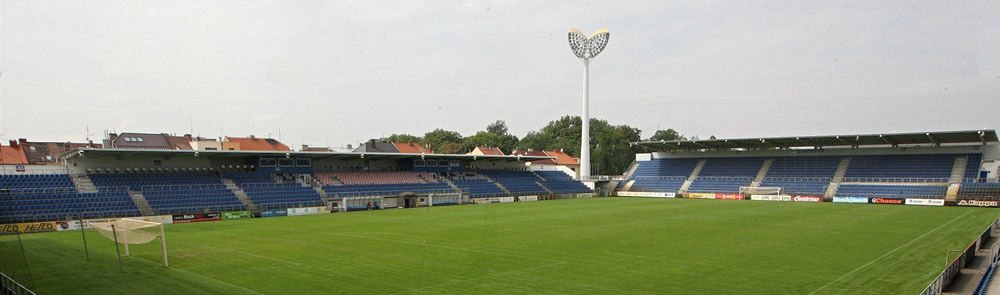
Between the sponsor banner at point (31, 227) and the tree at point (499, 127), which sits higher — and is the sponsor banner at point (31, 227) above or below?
below

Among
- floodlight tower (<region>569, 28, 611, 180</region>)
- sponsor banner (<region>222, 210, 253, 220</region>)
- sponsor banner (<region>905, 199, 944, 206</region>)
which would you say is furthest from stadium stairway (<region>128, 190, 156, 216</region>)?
sponsor banner (<region>905, 199, 944, 206</region>)

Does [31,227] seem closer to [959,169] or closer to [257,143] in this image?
[257,143]

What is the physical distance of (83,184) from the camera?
3319cm

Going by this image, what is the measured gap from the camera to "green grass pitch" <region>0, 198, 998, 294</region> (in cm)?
1349

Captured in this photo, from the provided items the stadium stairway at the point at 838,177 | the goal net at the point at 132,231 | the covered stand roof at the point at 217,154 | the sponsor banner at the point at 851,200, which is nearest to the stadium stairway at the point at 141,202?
the covered stand roof at the point at 217,154

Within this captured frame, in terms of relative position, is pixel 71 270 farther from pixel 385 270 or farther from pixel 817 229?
pixel 817 229

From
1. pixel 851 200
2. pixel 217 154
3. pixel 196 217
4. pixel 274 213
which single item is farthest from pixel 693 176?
pixel 196 217

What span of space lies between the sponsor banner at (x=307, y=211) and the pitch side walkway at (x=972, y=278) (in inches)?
1331

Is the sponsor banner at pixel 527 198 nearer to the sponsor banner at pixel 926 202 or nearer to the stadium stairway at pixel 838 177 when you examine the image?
the stadium stairway at pixel 838 177

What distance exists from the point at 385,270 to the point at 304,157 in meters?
32.3

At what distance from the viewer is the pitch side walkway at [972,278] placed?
1245cm

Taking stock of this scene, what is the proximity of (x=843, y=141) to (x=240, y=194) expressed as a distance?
2012 inches

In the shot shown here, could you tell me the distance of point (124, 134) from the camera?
53625 millimetres

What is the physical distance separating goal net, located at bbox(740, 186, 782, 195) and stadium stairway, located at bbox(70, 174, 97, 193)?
5086 cm
